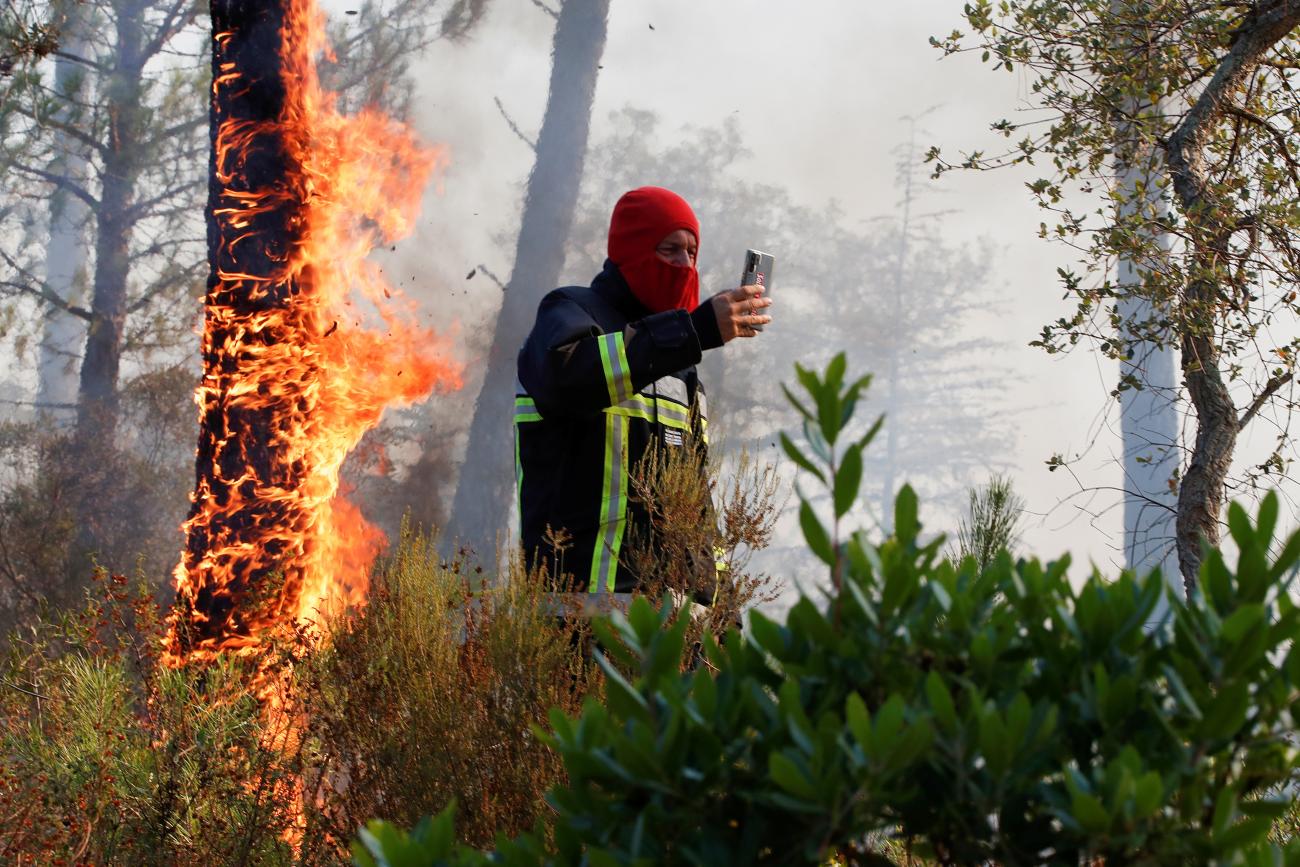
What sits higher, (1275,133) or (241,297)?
(1275,133)

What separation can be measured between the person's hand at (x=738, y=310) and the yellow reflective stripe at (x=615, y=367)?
11.0 inches

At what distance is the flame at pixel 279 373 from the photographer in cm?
528

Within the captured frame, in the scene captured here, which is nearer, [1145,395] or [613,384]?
[613,384]

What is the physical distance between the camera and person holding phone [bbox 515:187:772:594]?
297cm

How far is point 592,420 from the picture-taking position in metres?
3.14

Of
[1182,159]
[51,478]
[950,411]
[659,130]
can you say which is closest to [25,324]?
[51,478]

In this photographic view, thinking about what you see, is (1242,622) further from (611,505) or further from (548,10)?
(548,10)

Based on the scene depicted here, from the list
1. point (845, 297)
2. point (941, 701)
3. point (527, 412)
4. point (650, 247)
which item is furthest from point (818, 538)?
point (845, 297)

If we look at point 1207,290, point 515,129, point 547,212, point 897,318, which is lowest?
point 1207,290

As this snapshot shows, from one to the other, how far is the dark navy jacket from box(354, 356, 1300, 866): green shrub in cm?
182

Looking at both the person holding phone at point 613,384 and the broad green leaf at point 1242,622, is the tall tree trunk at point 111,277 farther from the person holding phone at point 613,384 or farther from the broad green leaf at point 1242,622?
the broad green leaf at point 1242,622

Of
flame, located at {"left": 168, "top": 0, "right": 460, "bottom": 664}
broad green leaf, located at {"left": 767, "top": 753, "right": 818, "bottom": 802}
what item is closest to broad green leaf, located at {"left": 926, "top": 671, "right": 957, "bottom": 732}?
broad green leaf, located at {"left": 767, "top": 753, "right": 818, "bottom": 802}

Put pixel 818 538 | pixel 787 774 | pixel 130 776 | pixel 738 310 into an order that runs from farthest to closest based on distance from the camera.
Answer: pixel 130 776
pixel 738 310
pixel 818 538
pixel 787 774

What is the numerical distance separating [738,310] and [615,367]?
386 millimetres
